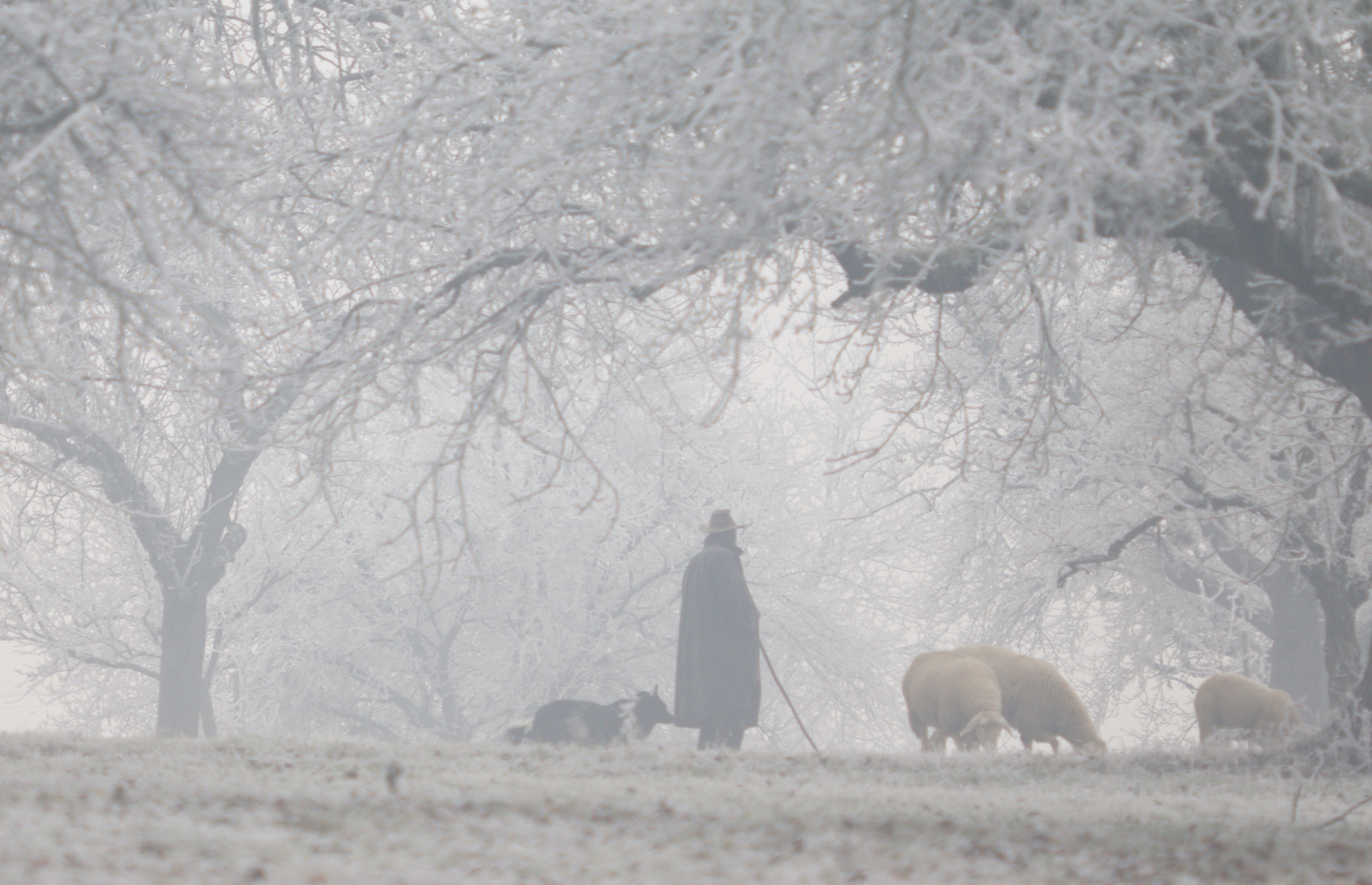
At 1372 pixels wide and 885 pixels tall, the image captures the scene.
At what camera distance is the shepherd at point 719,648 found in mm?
10078

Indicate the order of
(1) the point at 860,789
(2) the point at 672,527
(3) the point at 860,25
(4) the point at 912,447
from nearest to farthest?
(3) the point at 860,25 → (1) the point at 860,789 → (4) the point at 912,447 → (2) the point at 672,527

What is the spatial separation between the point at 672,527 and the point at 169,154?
562 inches

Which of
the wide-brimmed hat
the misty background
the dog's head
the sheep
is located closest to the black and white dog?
the dog's head

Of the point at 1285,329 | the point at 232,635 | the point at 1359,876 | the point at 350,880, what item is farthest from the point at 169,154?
the point at 232,635

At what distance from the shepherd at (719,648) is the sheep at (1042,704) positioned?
1853 mm

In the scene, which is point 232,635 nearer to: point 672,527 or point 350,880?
point 672,527

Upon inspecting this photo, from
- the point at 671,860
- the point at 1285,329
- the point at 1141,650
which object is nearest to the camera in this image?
the point at 671,860

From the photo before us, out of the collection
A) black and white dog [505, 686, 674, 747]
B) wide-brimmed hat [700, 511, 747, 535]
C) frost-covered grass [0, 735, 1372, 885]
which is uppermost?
wide-brimmed hat [700, 511, 747, 535]

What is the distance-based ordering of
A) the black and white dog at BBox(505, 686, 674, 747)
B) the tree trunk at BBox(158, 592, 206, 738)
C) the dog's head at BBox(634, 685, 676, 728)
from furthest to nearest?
the tree trunk at BBox(158, 592, 206, 738), the dog's head at BBox(634, 685, 676, 728), the black and white dog at BBox(505, 686, 674, 747)

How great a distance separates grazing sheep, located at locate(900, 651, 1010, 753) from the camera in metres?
9.26

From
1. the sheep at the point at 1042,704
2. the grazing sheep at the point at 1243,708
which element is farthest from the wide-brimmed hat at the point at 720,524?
the grazing sheep at the point at 1243,708

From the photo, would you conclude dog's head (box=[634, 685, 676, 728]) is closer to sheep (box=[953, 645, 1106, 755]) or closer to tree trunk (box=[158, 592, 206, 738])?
sheep (box=[953, 645, 1106, 755])

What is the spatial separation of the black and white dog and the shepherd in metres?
0.96

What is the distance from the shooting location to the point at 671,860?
13.2 feet
